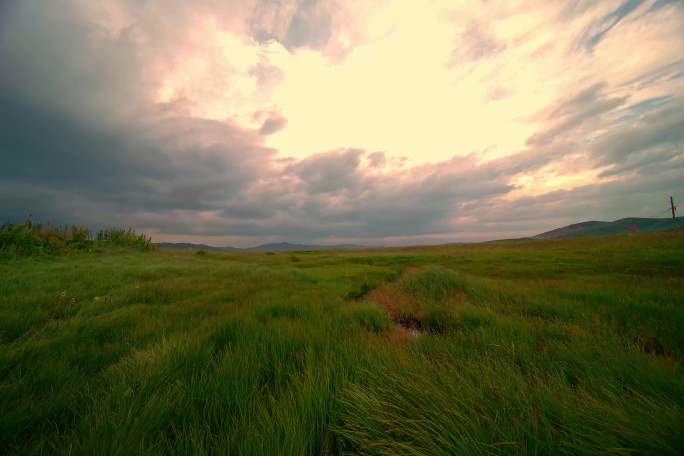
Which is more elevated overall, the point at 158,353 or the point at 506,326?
the point at 158,353

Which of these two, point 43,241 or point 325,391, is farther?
point 43,241

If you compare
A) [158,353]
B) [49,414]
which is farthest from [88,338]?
[49,414]

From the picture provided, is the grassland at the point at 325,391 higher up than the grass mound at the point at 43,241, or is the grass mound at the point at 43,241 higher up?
the grass mound at the point at 43,241

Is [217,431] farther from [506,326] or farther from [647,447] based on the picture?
[506,326]

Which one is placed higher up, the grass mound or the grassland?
the grass mound

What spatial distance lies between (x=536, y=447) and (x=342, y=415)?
110cm

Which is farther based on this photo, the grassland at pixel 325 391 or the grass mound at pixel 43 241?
the grass mound at pixel 43 241

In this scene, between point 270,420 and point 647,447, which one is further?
point 270,420

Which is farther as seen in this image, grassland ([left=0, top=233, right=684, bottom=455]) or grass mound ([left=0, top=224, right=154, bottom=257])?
grass mound ([left=0, top=224, right=154, bottom=257])

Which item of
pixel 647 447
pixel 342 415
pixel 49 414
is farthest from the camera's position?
pixel 49 414

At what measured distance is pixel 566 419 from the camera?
135cm

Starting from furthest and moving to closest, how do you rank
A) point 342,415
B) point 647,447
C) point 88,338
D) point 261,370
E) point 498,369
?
point 88,338 < point 261,370 < point 498,369 < point 342,415 < point 647,447

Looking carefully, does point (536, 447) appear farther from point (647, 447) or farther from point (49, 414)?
point (49, 414)

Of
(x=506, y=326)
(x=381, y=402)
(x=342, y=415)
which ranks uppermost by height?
(x=381, y=402)
